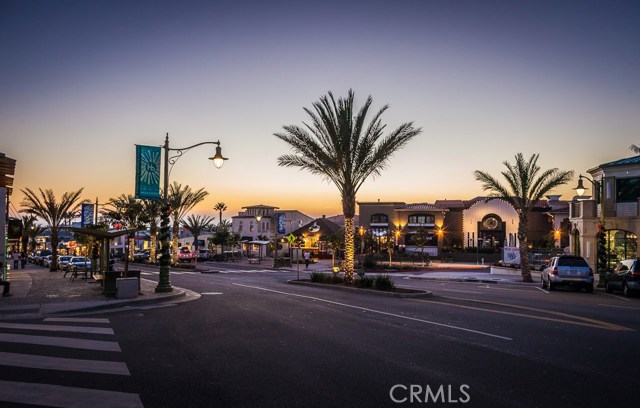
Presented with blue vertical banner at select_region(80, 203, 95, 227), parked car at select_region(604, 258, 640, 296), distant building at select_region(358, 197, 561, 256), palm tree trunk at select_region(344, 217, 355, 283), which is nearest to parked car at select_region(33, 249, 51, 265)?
blue vertical banner at select_region(80, 203, 95, 227)

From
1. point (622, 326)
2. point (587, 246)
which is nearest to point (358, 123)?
point (622, 326)

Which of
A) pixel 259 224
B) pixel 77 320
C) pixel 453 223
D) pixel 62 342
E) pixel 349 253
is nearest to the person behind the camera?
pixel 62 342

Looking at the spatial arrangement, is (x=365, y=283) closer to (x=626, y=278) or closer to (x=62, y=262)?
(x=626, y=278)

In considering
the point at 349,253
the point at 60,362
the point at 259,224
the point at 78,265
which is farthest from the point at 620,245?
the point at 259,224

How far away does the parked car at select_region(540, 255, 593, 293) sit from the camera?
23.4 meters

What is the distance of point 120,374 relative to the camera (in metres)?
7.31

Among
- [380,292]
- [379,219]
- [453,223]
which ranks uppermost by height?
[379,219]

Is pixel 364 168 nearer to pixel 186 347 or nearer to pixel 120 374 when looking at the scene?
pixel 186 347

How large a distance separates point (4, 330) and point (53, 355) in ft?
10.8

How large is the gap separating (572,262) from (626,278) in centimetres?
262

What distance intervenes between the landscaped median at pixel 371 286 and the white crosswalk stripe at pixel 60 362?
11349 millimetres

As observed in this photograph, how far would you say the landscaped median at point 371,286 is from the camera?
65.7ft

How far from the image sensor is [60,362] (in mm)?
7945

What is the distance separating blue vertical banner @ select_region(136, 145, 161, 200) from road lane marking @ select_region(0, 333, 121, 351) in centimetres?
955
